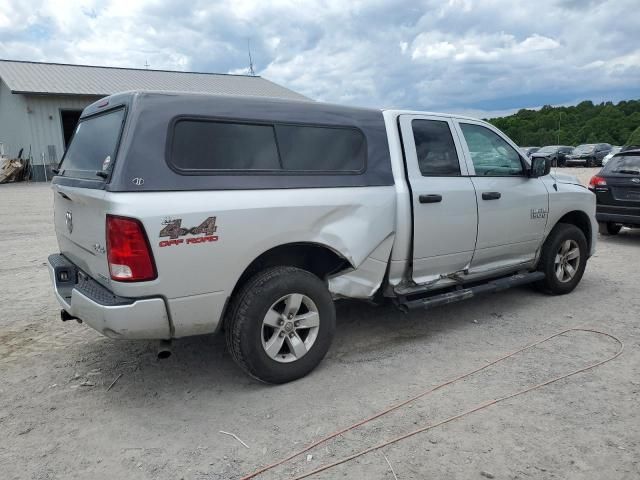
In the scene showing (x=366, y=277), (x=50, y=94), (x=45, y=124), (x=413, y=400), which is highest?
(x=50, y=94)

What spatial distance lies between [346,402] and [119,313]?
5.14ft

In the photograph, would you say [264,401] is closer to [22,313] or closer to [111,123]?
[111,123]

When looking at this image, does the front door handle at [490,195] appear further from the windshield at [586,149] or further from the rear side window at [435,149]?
the windshield at [586,149]

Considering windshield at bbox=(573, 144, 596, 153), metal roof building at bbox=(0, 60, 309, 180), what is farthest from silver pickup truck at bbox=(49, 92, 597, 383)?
windshield at bbox=(573, 144, 596, 153)

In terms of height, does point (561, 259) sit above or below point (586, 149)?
below

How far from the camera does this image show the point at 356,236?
→ 3902 millimetres

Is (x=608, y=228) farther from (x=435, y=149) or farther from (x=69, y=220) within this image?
(x=69, y=220)

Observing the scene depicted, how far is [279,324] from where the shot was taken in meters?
3.62

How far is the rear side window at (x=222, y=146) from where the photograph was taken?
3.24m

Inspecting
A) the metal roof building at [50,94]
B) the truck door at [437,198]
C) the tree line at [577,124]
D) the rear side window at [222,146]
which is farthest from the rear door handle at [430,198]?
the tree line at [577,124]

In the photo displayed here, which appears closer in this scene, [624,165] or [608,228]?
[624,165]

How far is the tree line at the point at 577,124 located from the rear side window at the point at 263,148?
51482 mm

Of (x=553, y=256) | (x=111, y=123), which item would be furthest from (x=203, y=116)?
(x=553, y=256)

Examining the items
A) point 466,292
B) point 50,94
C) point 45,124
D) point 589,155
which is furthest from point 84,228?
point 589,155
